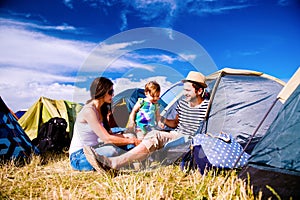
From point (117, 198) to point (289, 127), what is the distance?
1.23m

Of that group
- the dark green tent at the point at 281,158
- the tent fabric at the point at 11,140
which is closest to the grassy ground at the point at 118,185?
the dark green tent at the point at 281,158

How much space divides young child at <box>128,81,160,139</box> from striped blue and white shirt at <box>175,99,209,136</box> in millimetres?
390

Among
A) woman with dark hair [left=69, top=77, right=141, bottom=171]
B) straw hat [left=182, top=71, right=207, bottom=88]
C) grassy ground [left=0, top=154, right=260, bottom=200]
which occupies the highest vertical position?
straw hat [left=182, top=71, right=207, bottom=88]

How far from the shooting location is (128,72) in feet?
12.6

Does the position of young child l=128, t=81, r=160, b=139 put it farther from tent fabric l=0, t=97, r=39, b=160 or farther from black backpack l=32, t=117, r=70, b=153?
tent fabric l=0, t=97, r=39, b=160

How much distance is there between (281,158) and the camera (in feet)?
6.24

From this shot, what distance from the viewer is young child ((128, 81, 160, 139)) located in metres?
3.87

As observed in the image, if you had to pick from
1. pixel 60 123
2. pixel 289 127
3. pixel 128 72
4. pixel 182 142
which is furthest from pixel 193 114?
pixel 60 123

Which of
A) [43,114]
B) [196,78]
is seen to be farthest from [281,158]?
[43,114]

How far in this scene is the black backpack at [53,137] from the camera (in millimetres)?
4195

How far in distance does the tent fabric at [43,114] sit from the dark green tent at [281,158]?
12.1 feet

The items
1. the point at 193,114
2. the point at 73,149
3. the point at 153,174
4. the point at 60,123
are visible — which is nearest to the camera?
the point at 153,174

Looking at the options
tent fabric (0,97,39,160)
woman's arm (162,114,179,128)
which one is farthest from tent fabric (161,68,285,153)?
tent fabric (0,97,39,160)

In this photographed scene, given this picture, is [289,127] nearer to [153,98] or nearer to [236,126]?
[236,126]
